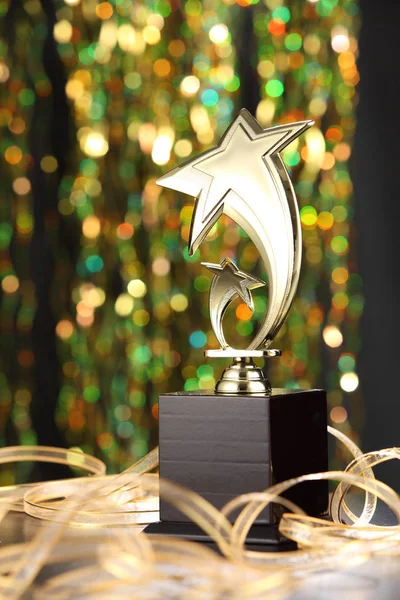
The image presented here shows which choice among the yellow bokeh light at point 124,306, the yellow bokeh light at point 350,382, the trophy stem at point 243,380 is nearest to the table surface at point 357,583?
the trophy stem at point 243,380

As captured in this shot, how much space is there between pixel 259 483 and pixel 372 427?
1.17m

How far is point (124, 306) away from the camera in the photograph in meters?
2.25

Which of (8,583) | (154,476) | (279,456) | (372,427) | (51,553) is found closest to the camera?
(8,583)

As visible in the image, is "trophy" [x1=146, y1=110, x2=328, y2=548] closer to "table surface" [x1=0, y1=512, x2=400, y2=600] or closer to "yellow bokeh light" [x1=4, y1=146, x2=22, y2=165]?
"table surface" [x1=0, y1=512, x2=400, y2=600]

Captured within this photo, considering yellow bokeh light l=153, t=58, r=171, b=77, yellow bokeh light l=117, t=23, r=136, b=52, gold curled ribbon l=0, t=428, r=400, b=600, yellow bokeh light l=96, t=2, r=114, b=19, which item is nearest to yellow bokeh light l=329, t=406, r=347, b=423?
gold curled ribbon l=0, t=428, r=400, b=600

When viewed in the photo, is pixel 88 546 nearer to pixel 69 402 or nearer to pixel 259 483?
pixel 259 483

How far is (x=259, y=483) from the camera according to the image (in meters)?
1.10

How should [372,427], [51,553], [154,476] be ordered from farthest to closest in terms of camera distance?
[372,427]
[154,476]
[51,553]

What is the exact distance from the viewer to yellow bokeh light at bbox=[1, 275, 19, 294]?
7.41 feet

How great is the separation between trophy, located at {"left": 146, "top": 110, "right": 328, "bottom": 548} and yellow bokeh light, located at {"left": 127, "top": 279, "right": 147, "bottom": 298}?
→ 3.33ft

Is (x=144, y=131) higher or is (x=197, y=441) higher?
(x=144, y=131)

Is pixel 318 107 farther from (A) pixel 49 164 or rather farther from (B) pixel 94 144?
(A) pixel 49 164

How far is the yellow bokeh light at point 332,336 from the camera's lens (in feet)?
7.22

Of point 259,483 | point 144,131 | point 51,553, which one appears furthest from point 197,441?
point 144,131
